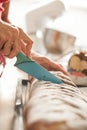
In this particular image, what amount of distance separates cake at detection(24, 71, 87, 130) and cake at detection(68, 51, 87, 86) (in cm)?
22

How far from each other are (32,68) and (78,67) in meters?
0.36

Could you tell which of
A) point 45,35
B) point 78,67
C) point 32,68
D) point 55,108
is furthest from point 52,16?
point 55,108

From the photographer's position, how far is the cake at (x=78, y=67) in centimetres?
117

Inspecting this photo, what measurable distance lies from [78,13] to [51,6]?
89cm

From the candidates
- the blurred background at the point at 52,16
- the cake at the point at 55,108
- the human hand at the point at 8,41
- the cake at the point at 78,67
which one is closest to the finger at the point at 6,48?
the human hand at the point at 8,41

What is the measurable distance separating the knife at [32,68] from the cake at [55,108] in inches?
0.7

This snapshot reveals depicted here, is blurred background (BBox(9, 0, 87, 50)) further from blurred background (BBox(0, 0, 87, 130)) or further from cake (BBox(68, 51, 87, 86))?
cake (BBox(68, 51, 87, 86))

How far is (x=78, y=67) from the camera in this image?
120cm

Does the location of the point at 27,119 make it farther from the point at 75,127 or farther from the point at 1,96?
the point at 1,96

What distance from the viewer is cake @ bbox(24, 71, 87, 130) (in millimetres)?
642

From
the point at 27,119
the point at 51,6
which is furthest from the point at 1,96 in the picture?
the point at 51,6

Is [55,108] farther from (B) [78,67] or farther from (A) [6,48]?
(B) [78,67]

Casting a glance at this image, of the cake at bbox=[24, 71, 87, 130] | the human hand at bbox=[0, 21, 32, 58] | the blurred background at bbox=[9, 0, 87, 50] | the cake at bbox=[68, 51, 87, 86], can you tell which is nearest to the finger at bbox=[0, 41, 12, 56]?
the human hand at bbox=[0, 21, 32, 58]

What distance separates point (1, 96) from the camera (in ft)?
3.06
